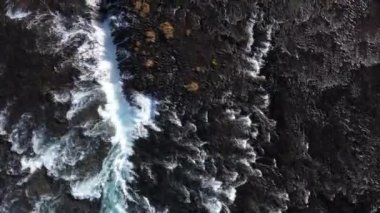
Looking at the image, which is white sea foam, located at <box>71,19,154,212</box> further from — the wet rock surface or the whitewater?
the wet rock surface

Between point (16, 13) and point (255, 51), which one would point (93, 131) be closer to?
point (16, 13)

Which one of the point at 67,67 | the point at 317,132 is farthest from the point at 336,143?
the point at 67,67

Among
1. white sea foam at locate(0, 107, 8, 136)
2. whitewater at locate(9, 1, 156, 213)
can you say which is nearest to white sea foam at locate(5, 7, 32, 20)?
whitewater at locate(9, 1, 156, 213)

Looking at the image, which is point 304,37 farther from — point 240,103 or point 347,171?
point 347,171

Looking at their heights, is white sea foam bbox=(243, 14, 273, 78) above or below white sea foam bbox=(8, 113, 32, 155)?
above

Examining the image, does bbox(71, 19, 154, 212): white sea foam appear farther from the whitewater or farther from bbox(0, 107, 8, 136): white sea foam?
bbox(0, 107, 8, 136): white sea foam

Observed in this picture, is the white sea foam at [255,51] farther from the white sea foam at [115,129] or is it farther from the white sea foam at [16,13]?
the white sea foam at [16,13]

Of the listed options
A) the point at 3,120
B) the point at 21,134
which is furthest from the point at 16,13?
the point at 21,134

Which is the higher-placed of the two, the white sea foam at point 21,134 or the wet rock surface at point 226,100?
the wet rock surface at point 226,100

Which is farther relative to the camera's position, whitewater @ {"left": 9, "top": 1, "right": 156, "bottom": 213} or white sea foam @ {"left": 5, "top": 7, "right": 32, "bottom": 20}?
white sea foam @ {"left": 5, "top": 7, "right": 32, "bottom": 20}

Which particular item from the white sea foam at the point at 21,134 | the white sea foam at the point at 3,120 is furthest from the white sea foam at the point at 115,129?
the white sea foam at the point at 3,120

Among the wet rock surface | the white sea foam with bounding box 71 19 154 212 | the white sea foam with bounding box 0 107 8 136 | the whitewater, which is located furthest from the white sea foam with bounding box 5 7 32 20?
the white sea foam with bounding box 0 107 8 136
